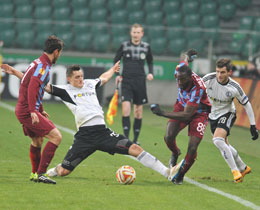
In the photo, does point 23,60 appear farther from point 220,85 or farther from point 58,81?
point 220,85

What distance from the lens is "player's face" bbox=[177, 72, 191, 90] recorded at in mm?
7818

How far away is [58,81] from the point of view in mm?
18469

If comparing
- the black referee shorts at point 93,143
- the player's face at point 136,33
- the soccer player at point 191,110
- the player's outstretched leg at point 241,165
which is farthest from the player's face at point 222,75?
the player's face at point 136,33

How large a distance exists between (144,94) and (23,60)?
816 cm

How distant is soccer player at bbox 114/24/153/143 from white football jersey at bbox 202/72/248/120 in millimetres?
2940

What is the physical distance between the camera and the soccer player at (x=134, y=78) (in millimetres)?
11797

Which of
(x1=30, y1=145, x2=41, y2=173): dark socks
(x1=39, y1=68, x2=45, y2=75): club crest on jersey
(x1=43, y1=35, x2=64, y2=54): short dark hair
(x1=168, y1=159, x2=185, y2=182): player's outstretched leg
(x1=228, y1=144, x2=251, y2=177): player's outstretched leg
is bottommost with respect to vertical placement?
(x1=228, y1=144, x2=251, y2=177): player's outstretched leg

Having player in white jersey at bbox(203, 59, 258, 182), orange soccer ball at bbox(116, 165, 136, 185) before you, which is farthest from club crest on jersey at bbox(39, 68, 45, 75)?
player in white jersey at bbox(203, 59, 258, 182)

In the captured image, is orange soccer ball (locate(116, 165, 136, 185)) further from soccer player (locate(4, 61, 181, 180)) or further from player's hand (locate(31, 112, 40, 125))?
player's hand (locate(31, 112, 40, 125))

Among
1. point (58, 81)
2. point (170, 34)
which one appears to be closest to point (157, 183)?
point (58, 81)

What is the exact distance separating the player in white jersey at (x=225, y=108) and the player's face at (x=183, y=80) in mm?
829

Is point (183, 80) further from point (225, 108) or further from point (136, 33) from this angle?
point (136, 33)

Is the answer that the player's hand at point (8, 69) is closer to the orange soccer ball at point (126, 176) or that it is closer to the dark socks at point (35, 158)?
the dark socks at point (35, 158)

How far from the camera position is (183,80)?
7.87 m
